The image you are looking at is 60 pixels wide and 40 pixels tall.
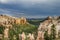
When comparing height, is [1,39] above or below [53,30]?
below

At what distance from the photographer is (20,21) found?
13550 cm

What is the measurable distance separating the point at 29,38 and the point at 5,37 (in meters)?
22.8

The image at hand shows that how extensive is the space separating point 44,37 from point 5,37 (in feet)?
85.8

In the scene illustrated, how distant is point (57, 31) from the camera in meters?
45.8

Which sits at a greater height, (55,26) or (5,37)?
(55,26)

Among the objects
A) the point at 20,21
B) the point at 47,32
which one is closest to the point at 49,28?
the point at 47,32

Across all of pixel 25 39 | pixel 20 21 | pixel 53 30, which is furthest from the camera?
pixel 20 21

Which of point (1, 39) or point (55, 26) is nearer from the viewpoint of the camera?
point (55, 26)

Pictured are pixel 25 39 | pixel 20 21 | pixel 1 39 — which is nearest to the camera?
pixel 25 39

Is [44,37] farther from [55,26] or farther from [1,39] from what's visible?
[1,39]

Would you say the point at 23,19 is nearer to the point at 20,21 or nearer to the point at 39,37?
the point at 20,21

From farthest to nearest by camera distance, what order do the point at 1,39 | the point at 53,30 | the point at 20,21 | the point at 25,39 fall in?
the point at 20,21 → the point at 1,39 → the point at 25,39 → the point at 53,30

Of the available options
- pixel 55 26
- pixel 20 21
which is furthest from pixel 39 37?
pixel 20 21

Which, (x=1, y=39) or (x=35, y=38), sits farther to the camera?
(x=1, y=39)
